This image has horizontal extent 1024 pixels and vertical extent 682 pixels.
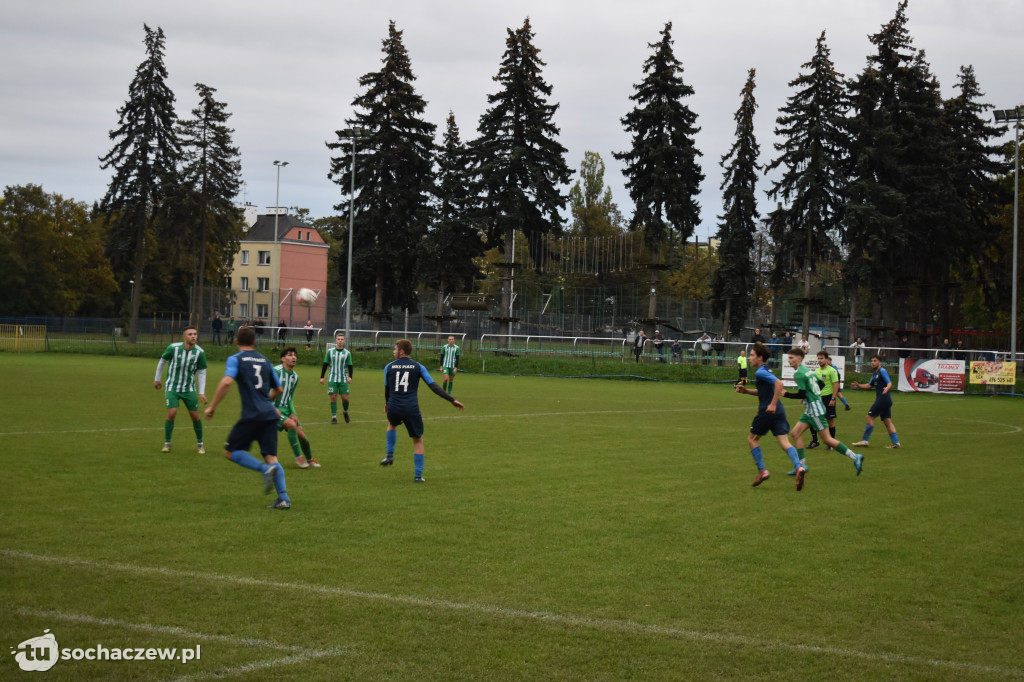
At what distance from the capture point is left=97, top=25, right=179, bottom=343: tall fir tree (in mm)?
65562

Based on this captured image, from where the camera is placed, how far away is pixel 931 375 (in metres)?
39.0

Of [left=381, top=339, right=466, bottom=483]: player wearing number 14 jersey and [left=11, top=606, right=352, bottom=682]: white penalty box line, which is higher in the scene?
[left=381, top=339, right=466, bottom=483]: player wearing number 14 jersey

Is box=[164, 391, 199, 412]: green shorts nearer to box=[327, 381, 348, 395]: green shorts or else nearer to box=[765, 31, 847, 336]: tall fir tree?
box=[327, 381, 348, 395]: green shorts

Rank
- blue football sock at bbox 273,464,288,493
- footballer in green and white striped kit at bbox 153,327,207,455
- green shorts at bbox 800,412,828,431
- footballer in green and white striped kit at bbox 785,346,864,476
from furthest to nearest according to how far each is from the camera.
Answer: footballer in green and white striped kit at bbox 153,327,207,455
green shorts at bbox 800,412,828,431
footballer in green and white striped kit at bbox 785,346,864,476
blue football sock at bbox 273,464,288,493

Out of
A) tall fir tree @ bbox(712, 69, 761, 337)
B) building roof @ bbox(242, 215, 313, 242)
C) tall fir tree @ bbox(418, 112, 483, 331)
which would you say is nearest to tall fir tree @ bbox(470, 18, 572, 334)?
tall fir tree @ bbox(418, 112, 483, 331)

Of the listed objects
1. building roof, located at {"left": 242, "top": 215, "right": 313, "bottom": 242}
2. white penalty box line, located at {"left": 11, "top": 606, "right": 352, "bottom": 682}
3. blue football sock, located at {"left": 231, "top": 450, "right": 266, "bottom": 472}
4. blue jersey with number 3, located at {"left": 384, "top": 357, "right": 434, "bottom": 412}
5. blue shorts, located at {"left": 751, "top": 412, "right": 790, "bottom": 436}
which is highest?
building roof, located at {"left": 242, "top": 215, "right": 313, "bottom": 242}

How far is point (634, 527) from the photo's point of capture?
33.1ft

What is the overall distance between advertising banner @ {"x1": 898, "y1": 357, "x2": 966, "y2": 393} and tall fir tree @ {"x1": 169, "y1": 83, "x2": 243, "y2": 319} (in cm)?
4801

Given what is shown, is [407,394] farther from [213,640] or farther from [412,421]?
[213,640]

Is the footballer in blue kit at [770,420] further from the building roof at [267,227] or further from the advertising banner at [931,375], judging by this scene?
the building roof at [267,227]

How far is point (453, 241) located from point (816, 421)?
139ft

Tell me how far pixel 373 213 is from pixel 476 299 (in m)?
8.63

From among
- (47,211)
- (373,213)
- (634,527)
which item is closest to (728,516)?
(634,527)

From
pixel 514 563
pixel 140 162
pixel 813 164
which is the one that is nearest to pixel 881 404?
pixel 514 563
